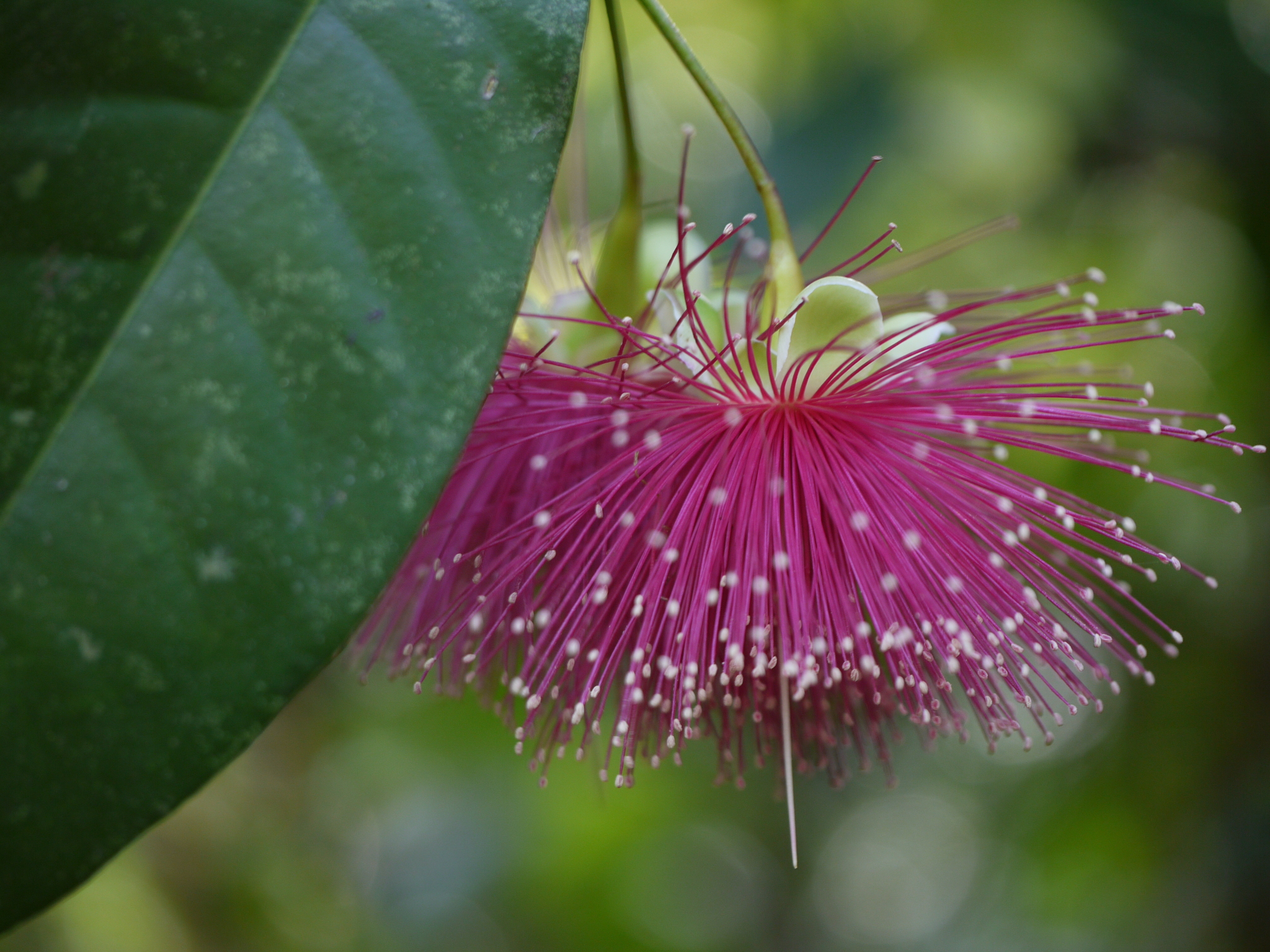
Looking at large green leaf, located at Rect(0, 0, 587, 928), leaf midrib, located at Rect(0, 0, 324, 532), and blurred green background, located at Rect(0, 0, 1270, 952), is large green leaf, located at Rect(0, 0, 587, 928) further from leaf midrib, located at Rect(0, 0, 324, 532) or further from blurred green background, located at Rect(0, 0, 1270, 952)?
blurred green background, located at Rect(0, 0, 1270, 952)

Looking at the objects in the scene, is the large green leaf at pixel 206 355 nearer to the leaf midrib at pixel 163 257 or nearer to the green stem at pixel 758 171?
the leaf midrib at pixel 163 257

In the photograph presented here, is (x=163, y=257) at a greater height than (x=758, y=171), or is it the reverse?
(x=758, y=171)

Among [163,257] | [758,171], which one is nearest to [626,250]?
[758,171]

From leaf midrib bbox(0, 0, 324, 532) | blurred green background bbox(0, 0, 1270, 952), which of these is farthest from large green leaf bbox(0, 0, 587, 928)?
blurred green background bbox(0, 0, 1270, 952)

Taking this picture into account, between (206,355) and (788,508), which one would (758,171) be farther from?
(206,355)

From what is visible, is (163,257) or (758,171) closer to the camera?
(163,257)

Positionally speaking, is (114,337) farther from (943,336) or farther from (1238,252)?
(1238,252)

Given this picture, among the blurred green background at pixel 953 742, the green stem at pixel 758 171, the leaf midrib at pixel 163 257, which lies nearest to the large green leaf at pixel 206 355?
the leaf midrib at pixel 163 257
